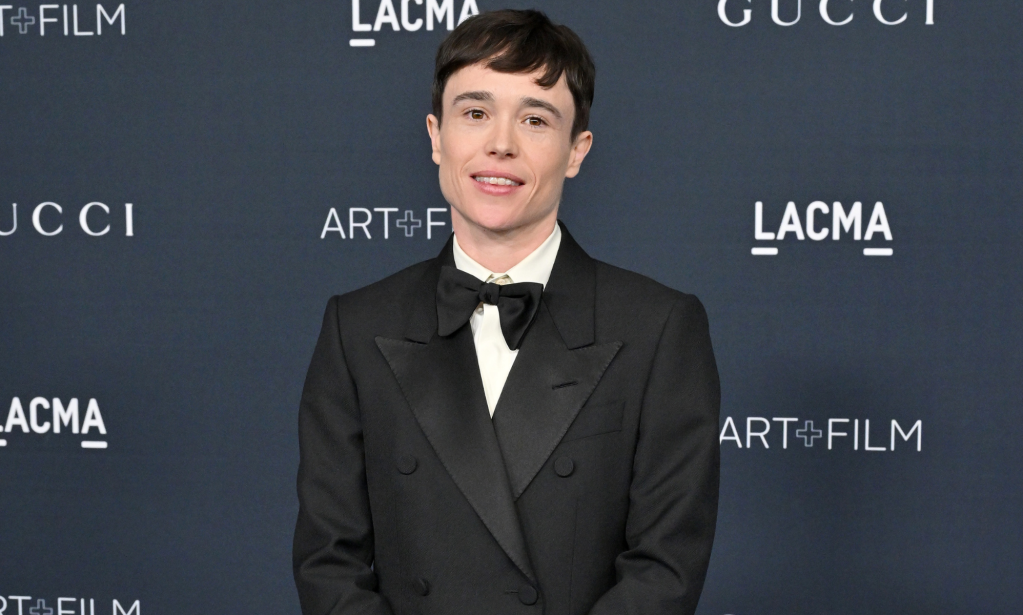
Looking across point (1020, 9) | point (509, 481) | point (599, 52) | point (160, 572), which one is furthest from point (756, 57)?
point (160, 572)

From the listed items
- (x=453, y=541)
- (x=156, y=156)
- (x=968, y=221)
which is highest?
(x=156, y=156)

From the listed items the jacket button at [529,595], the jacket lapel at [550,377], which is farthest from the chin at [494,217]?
the jacket button at [529,595]

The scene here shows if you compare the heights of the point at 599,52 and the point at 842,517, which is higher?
the point at 599,52

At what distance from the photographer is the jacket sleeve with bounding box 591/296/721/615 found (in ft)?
4.41

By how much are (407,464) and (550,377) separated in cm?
22

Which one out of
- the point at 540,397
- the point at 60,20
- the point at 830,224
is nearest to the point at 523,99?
the point at 540,397

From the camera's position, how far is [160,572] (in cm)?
249

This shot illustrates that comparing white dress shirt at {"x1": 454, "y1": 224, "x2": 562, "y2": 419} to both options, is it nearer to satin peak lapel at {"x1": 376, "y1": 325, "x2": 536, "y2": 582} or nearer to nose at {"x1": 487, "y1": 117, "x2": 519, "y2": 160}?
satin peak lapel at {"x1": 376, "y1": 325, "x2": 536, "y2": 582}

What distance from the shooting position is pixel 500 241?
4.74 feet

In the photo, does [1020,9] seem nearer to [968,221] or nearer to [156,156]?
[968,221]

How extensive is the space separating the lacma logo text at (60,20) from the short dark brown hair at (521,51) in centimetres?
125

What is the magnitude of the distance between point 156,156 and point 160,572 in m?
0.95

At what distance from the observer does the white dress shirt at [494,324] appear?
1.43 m

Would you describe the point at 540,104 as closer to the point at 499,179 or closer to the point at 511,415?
the point at 499,179
